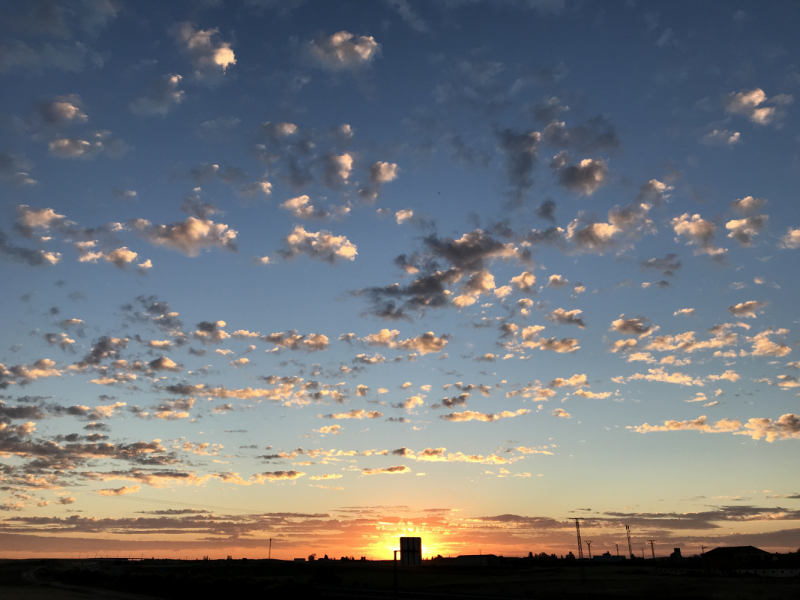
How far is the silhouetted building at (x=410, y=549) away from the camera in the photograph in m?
41.8

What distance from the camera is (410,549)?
42.3m

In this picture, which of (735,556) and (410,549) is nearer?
(410,549)

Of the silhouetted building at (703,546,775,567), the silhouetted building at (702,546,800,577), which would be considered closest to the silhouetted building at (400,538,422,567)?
the silhouetted building at (702,546,800,577)

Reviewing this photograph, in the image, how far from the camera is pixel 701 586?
9356 cm

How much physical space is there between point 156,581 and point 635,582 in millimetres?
87882

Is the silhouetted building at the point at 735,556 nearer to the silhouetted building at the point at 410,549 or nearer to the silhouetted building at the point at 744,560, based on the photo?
the silhouetted building at the point at 744,560

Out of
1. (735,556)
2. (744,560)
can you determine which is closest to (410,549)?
(744,560)

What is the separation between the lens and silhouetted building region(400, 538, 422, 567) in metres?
41.8

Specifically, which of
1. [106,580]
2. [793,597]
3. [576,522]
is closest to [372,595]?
[793,597]

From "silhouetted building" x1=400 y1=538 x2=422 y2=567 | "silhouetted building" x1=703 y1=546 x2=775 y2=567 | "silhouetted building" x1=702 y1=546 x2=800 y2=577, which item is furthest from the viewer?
"silhouetted building" x1=703 y1=546 x2=775 y2=567

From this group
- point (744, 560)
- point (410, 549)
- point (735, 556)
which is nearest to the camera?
point (410, 549)

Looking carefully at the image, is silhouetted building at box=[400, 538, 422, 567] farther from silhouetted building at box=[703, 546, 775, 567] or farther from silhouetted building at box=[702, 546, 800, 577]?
silhouetted building at box=[703, 546, 775, 567]

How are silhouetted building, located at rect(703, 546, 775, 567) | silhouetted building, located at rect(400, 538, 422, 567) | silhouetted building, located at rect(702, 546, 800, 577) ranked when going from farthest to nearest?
silhouetted building, located at rect(703, 546, 775, 567), silhouetted building, located at rect(702, 546, 800, 577), silhouetted building, located at rect(400, 538, 422, 567)

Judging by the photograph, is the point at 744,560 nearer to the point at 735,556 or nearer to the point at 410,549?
the point at 735,556
